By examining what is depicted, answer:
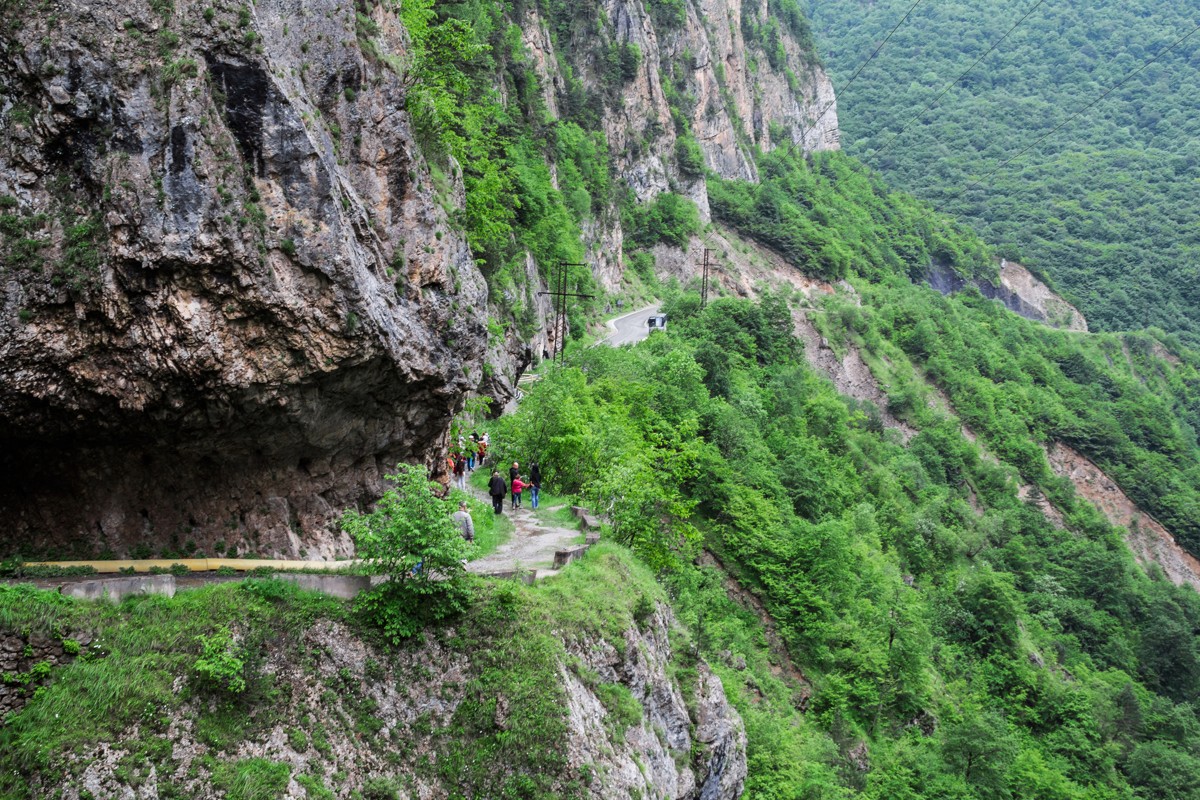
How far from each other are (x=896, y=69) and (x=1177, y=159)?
200ft

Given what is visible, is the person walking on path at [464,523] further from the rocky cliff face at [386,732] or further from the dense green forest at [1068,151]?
the dense green forest at [1068,151]

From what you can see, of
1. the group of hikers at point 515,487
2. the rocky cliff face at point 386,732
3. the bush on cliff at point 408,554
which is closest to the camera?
the rocky cliff face at point 386,732

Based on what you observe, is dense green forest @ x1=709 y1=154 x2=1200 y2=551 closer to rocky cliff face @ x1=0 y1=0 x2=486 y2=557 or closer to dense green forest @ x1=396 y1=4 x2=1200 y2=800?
dense green forest @ x1=396 y1=4 x2=1200 y2=800

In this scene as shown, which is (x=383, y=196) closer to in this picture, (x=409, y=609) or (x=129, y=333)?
(x=129, y=333)

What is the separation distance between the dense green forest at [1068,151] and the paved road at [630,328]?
77259 mm

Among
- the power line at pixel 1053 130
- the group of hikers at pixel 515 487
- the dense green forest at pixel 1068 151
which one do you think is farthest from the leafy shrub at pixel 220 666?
the power line at pixel 1053 130

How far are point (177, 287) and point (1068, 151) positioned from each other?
17910 cm

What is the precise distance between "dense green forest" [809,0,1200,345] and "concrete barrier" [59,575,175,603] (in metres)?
127

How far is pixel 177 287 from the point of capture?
41.4ft

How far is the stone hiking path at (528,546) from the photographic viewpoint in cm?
1725

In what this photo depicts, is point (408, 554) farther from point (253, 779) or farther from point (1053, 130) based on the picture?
point (1053, 130)

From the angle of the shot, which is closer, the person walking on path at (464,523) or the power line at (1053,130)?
the person walking on path at (464,523)

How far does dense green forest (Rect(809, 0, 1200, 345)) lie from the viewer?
129750 mm

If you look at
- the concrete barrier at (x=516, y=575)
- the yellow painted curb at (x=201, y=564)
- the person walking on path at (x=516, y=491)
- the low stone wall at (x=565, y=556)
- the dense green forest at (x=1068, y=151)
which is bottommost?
the low stone wall at (x=565, y=556)
